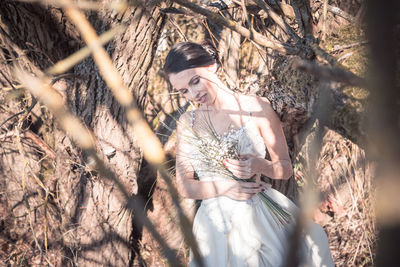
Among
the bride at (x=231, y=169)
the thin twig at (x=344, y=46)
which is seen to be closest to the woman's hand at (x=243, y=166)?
the bride at (x=231, y=169)

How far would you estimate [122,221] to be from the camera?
1.95 m

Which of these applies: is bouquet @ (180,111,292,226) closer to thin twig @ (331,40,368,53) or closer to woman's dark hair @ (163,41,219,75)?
woman's dark hair @ (163,41,219,75)

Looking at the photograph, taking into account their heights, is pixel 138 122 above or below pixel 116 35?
below

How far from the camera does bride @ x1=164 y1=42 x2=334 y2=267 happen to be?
134 cm

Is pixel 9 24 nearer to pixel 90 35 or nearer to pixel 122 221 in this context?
pixel 122 221

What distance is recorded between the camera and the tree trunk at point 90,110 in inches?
65.9

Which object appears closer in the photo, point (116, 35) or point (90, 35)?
point (90, 35)

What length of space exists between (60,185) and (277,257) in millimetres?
1266

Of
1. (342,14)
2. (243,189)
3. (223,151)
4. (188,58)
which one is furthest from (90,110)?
(342,14)

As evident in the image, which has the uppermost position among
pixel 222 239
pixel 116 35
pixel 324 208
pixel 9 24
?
pixel 9 24

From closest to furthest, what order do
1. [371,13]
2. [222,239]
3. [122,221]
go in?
1. [371,13]
2. [222,239]
3. [122,221]

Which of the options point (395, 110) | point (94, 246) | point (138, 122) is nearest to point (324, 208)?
point (94, 246)

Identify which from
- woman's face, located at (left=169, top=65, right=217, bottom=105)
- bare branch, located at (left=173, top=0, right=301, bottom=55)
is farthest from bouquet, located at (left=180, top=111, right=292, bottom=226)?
bare branch, located at (left=173, top=0, right=301, bottom=55)

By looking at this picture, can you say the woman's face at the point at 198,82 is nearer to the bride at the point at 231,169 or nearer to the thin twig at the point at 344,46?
the bride at the point at 231,169
